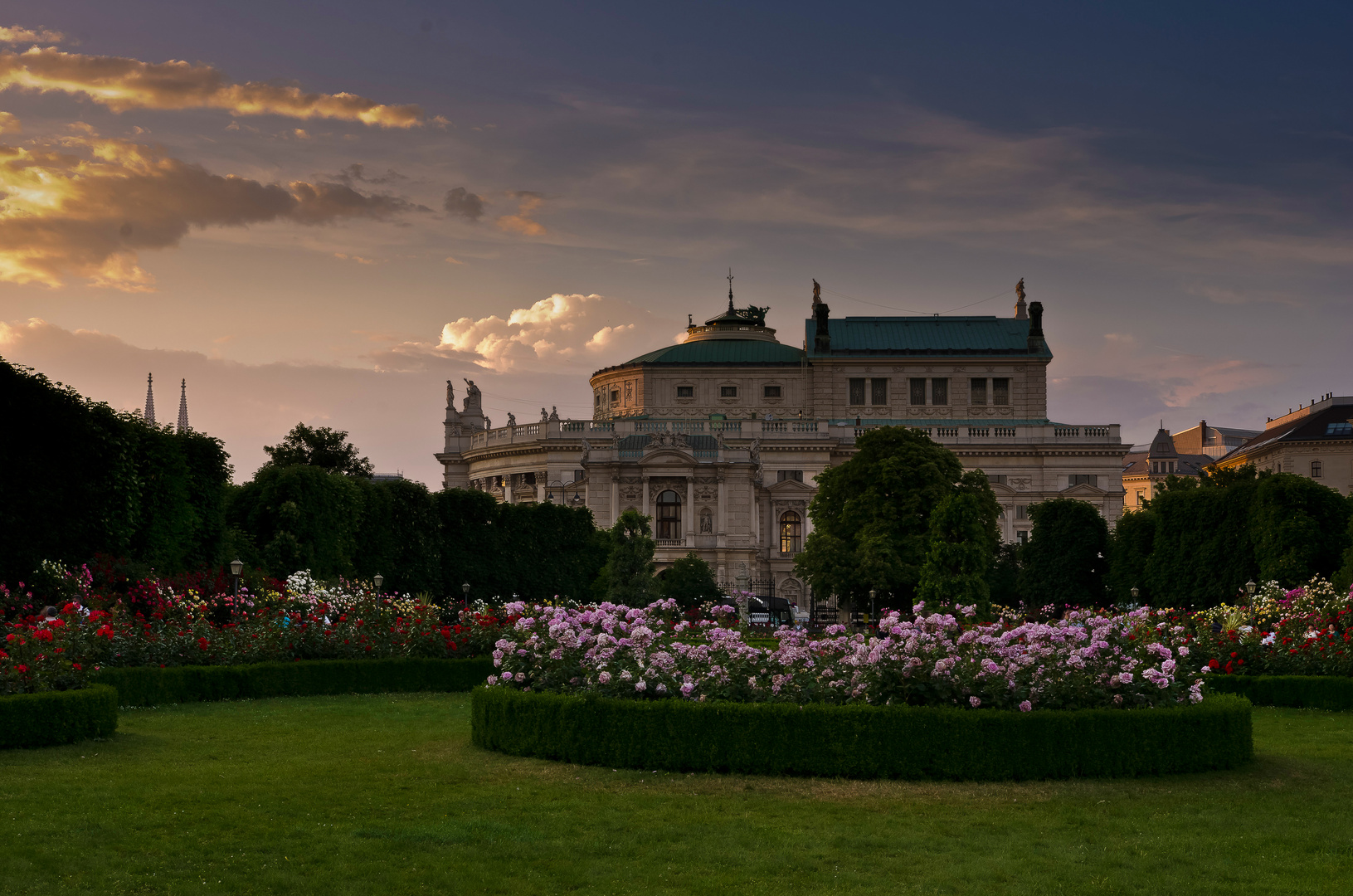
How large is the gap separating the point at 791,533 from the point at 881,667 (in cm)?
7097

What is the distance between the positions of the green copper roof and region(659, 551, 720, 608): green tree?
43972 mm

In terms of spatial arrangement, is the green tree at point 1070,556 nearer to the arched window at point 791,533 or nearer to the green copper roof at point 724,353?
the arched window at point 791,533

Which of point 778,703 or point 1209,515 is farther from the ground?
point 1209,515

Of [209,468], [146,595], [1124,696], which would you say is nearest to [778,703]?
[1124,696]

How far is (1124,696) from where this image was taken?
16.7 meters

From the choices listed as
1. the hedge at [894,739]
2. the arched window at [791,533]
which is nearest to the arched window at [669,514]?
the arched window at [791,533]

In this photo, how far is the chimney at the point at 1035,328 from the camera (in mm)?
97875

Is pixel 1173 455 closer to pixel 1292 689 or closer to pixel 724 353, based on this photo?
pixel 724 353

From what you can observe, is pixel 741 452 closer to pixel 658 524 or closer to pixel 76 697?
pixel 658 524

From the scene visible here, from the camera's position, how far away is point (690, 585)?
53.7 m

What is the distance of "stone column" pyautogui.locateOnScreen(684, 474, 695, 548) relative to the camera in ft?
254

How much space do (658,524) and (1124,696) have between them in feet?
204

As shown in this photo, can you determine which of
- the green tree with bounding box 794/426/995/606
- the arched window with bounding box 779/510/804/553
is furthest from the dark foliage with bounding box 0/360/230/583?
the arched window with bounding box 779/510/804/553

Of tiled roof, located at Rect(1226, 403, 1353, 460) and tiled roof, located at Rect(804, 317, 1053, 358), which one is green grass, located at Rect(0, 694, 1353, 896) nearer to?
tiled roof, located at Rect(804, 317, 1053, 358)
